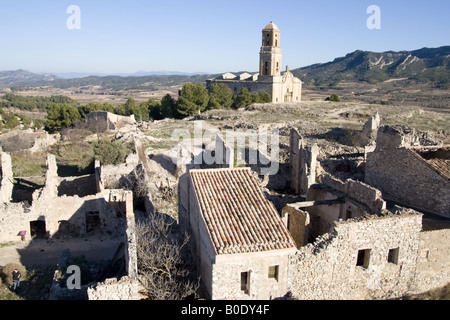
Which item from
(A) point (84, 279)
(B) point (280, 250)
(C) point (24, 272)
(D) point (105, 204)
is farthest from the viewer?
(D) point (105, 204)

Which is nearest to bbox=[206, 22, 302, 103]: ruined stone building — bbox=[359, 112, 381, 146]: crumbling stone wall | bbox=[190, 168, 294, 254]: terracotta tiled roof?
bbox=[359, 112, 381, 146]: crumbling stone wall

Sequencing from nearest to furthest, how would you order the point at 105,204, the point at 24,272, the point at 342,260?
the point at 342,260 < the point at 24,272 < the point at 105,204

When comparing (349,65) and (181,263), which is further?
(349,65)

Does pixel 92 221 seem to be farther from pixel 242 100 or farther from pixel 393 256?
pixel 242 100

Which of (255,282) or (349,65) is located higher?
(349,65)

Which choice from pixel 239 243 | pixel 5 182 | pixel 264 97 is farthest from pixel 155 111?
pixel 239 243

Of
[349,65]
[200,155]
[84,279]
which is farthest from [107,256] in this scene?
[349,65]

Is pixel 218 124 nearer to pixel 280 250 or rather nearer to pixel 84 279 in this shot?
pixel 84 279
